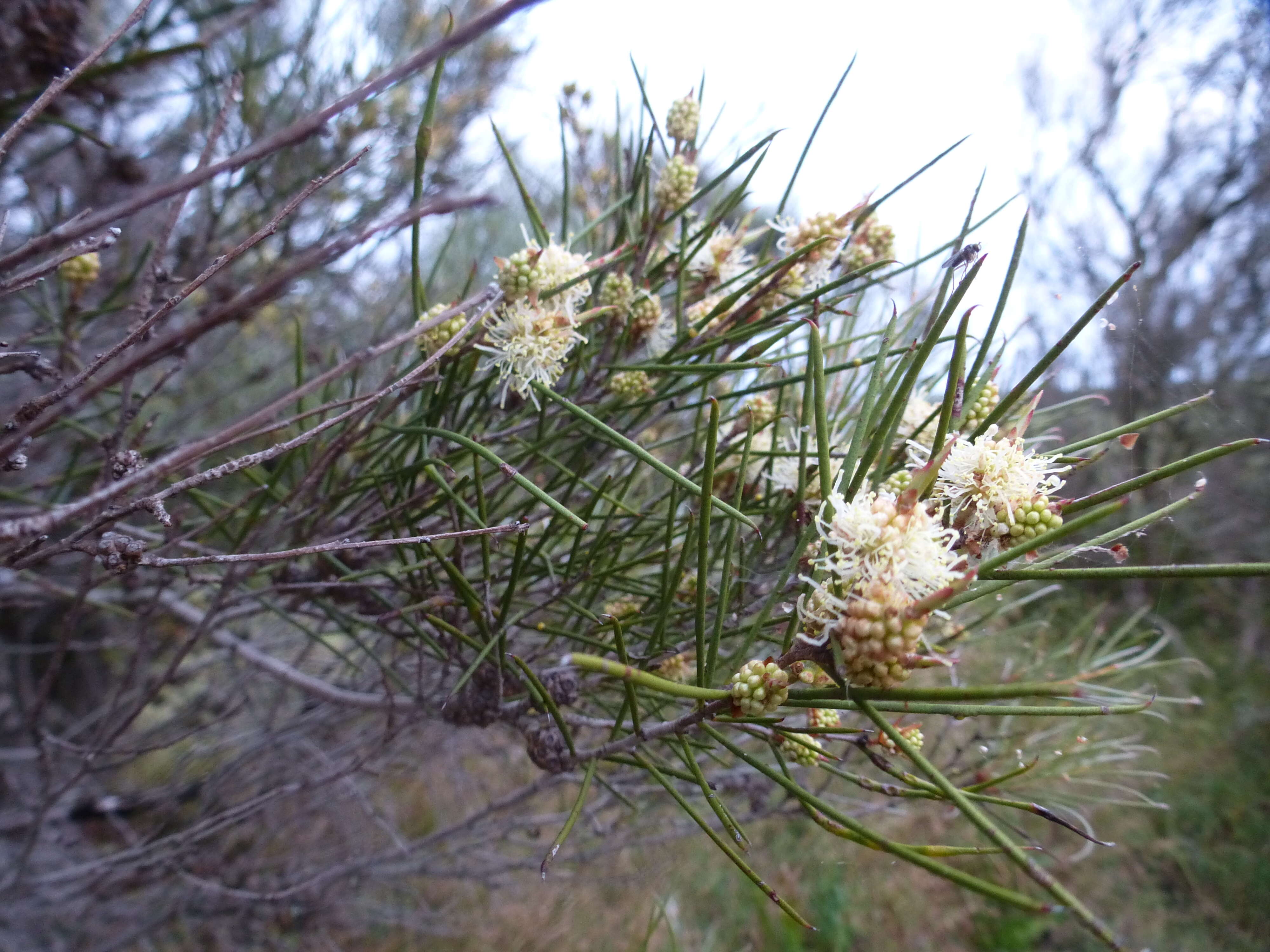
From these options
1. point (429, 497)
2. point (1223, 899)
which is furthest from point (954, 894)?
point (429, 497)

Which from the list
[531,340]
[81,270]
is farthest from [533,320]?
[81,270]

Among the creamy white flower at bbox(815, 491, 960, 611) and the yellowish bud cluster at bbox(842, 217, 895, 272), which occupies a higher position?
the yellowish bud cluster at bbox(842, 217, 895, 272)

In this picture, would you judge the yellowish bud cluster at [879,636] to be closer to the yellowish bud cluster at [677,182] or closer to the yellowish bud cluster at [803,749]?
the yellowish bud cluster at [803,749]

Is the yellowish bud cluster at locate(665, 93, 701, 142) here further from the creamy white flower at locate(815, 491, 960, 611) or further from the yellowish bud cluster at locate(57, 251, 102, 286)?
the yellowish bud cluster at locate(57, 251, 102, 286)

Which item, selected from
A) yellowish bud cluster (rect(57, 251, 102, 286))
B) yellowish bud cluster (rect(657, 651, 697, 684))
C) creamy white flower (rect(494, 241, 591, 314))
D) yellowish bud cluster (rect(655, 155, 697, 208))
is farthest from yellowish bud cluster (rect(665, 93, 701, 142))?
yellowish bud cluster (rect(57, 251, 102, 286))

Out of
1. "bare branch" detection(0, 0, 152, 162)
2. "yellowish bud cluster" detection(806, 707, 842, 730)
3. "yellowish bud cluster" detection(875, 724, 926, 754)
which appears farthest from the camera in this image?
"yellowish bud cluster" detection(806, 707, 842, 730)

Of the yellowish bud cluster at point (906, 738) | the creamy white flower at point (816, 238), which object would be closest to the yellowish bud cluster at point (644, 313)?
the creamy white flower at point (816, 238)
